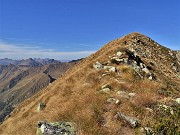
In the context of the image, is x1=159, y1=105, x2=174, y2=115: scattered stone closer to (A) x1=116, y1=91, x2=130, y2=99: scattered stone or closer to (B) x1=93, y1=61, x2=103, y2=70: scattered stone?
(A) x1=116, y1=91, x2=130, y2=99: scattered stone

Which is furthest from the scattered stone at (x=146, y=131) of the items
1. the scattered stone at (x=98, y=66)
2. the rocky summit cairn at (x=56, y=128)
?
the scattered stone at (x=98, y=66)

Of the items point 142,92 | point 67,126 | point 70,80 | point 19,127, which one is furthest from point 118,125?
point 70,80

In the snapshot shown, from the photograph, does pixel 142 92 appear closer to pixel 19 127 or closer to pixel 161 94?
pixel 161 94

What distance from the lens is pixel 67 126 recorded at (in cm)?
2134

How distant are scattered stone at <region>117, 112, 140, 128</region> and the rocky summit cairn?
13.6 feet

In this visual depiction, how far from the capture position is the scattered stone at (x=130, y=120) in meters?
21.6

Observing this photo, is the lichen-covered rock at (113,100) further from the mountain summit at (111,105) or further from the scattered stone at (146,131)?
the scattered stone at (146,131)

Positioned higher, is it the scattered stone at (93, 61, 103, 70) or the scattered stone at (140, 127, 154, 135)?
the scattered stone at (93, 61, 103, 70)

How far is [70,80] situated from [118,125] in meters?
13.5

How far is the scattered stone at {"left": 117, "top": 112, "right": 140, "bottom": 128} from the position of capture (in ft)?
70.9

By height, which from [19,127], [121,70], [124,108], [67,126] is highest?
[121,70]

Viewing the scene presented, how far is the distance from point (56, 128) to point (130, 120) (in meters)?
5.95

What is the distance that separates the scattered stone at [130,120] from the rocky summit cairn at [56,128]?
4132mm

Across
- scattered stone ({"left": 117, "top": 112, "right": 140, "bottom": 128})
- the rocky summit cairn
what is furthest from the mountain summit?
the rocky summit cairn
